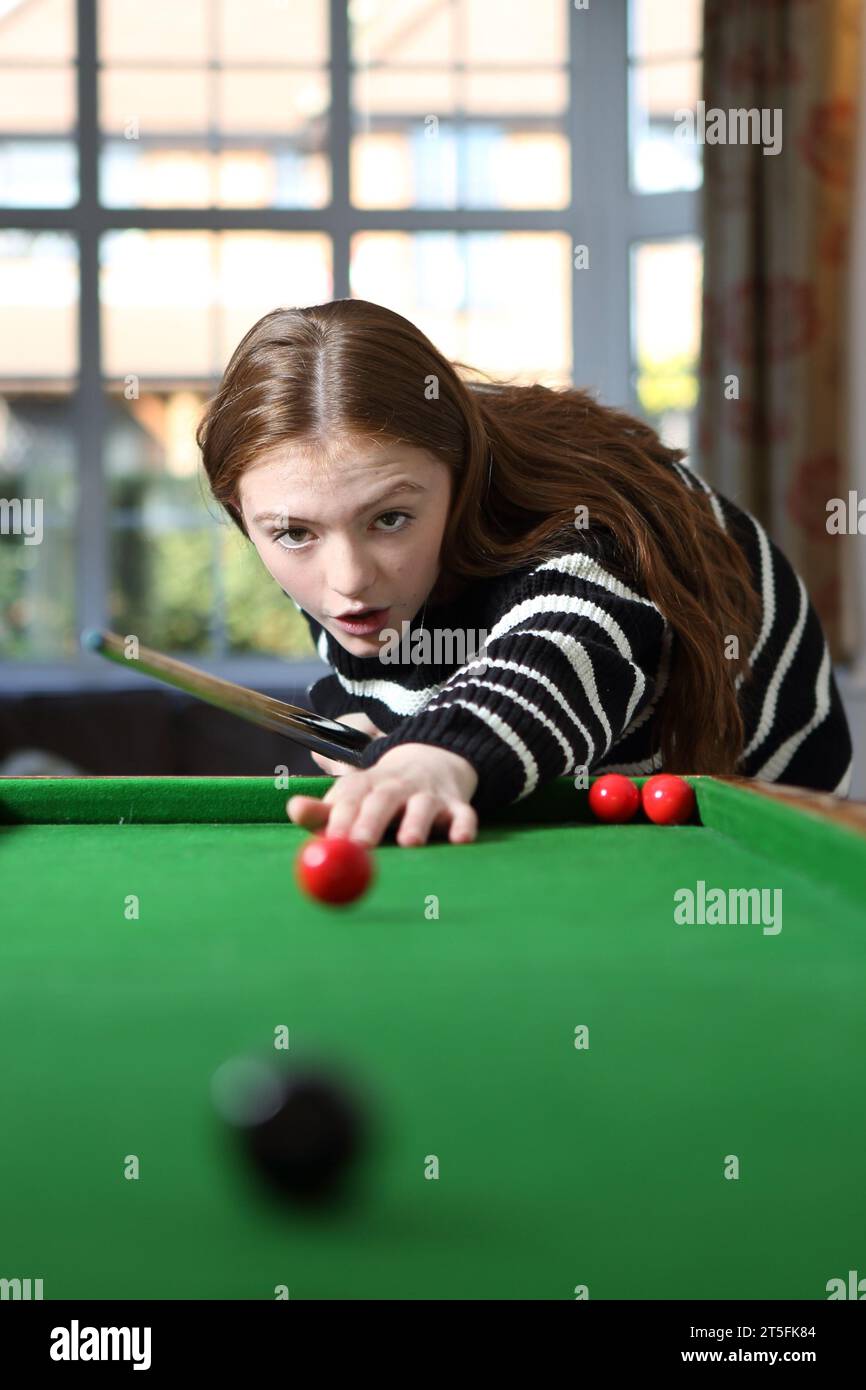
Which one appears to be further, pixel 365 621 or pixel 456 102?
pixel 456 102

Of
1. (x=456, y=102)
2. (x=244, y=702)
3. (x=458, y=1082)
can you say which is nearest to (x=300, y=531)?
(x=244, y=702)

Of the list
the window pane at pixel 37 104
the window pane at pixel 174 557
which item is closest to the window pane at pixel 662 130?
the window pane at pixel 174 557

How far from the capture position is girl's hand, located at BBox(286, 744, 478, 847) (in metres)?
1.33

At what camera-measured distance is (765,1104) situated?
0.70m

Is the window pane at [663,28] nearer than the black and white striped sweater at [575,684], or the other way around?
the black and white striped sweater at [575,684]

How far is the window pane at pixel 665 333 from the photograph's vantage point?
5250 millimetres

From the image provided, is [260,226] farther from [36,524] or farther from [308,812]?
[308,812]

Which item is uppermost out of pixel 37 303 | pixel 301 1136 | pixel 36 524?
pixel 37 303

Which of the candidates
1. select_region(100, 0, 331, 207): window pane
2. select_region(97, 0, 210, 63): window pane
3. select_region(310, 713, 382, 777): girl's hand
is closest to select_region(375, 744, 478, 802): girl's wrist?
select_region(310, 713, 382, 777): girl's hand

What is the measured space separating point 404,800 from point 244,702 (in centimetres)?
51

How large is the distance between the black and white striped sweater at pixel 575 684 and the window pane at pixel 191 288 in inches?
119

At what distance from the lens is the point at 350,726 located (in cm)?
229

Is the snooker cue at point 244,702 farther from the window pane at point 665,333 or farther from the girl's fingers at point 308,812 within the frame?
the window pane at point 665,333

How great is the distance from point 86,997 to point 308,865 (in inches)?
10.1
